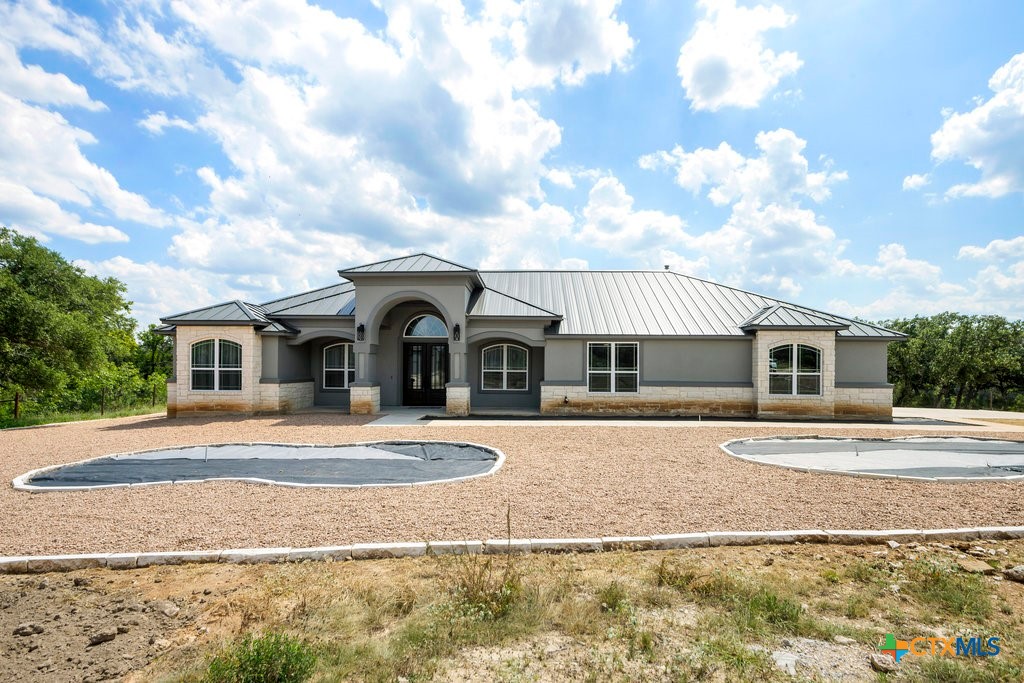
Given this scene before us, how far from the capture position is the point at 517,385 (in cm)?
1666

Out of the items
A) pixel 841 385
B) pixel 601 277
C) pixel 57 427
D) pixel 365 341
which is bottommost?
pixel 57 427

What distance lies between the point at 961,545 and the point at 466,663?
5258 mm

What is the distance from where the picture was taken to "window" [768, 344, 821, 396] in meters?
14.4

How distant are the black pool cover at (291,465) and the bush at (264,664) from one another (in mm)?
3930

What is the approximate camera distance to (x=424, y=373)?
1708 cm

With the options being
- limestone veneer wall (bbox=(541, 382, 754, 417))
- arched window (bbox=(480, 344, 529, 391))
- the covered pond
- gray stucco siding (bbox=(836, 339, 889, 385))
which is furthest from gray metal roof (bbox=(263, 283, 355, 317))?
gray stucco siding (bbox=(836, 339, 889, 385))

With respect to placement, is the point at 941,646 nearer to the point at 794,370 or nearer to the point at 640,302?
the point at 794,370

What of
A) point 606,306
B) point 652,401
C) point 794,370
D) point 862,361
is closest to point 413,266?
point 606,306

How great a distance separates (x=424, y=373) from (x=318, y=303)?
460 cm

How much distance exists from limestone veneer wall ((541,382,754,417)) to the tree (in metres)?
15.5

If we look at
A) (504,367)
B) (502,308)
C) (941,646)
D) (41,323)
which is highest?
(502,308)

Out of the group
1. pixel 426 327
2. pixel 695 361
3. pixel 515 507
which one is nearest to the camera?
pixel 515 507

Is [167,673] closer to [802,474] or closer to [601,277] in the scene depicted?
[802,474]

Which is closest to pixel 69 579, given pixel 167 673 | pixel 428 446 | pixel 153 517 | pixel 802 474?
pixel 153 517
